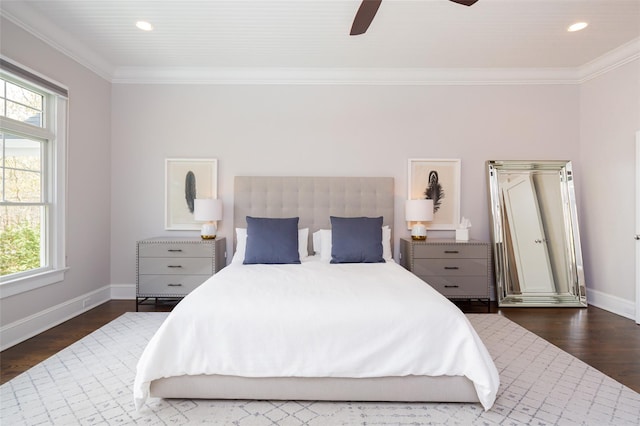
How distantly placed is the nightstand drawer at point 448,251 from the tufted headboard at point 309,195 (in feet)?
2.64

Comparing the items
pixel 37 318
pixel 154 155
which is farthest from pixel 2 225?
pixel 154 155

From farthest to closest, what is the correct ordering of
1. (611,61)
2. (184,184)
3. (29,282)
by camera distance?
1. (184,184)
2. (611,61)
3. (29,282)

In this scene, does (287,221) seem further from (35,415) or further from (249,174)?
(35,415)

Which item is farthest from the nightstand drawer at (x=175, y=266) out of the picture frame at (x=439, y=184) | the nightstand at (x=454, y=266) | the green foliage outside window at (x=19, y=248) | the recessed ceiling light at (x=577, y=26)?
the recessed ceiling light at (x=577, y=26)

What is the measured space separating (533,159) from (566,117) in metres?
0.68

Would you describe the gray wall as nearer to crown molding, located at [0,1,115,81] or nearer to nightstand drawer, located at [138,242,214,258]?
crown molding, located at [0,1,115,81]

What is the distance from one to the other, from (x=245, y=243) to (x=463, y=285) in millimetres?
2570

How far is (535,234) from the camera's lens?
407 cm

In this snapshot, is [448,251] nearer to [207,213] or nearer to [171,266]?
[207,213]

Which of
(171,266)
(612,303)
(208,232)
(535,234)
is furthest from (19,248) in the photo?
(612,303)

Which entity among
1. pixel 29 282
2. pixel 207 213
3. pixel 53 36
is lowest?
pixel 29 282

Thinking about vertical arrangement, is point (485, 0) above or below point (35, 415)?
above

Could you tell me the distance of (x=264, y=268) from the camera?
310 centimetres

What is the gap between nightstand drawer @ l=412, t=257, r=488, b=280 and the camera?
375 cm
